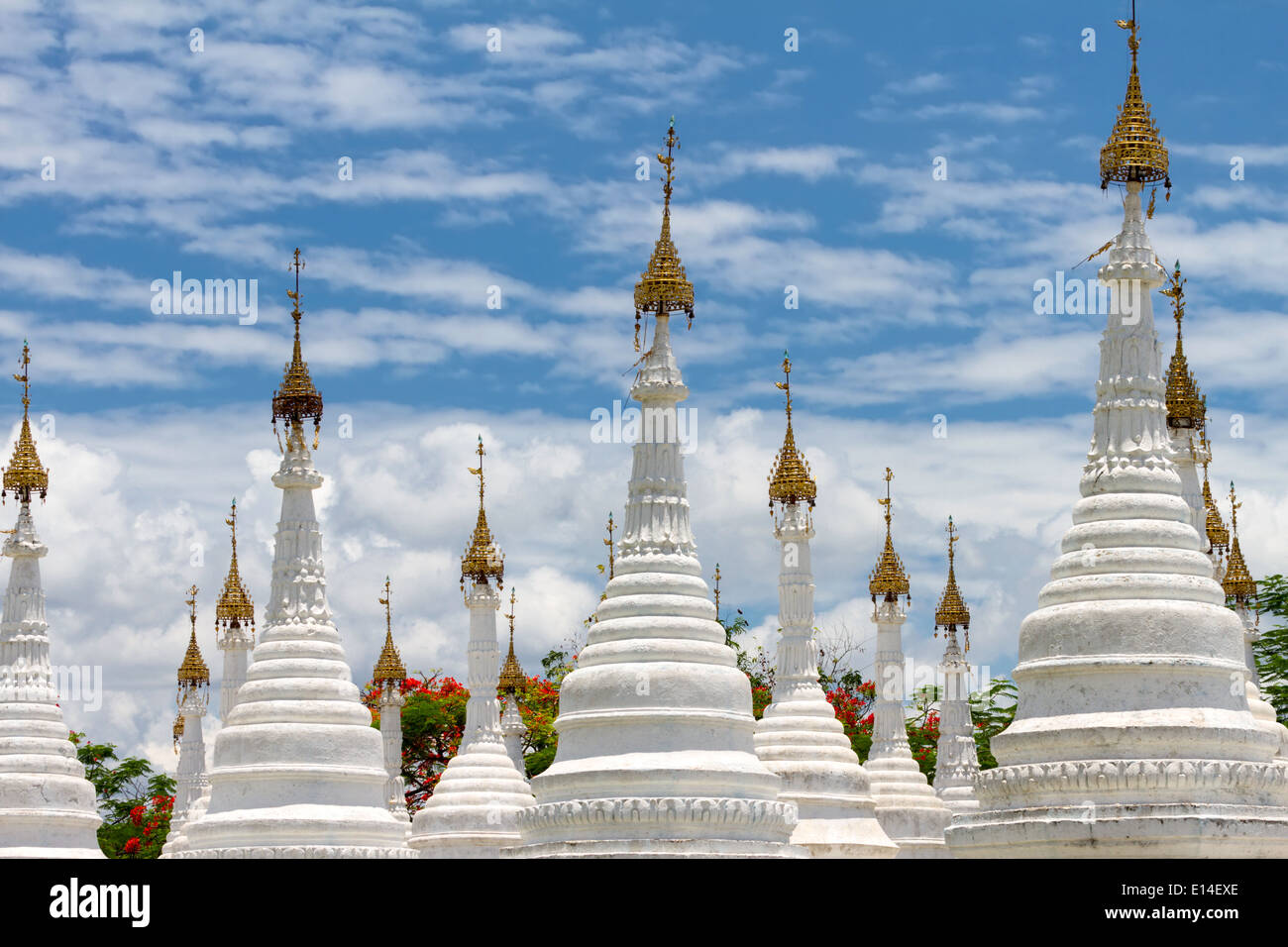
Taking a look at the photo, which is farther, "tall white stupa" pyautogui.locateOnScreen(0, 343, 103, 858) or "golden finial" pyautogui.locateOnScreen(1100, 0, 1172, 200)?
"tall white stupa" pyautogui.locateOnScreen(0, 343, 103, 858)

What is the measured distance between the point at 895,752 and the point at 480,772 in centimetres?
1088

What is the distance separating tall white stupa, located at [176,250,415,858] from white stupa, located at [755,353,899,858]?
901 centimetres

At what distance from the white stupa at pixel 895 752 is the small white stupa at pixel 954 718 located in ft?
7.52

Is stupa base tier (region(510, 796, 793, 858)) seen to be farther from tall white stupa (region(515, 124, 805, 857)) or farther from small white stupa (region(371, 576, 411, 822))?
small white stupa (region(371, 576, 411, 822))

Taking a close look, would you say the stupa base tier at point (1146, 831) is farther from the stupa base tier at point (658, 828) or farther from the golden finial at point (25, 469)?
the golden finial at point (25, 469)

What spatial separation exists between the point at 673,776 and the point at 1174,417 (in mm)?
16792

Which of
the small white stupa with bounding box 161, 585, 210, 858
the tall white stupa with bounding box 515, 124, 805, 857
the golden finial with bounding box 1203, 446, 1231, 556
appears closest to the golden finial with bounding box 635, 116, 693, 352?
the tall white stupa with bounding box 515, 124, 805, 857

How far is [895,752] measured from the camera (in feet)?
188

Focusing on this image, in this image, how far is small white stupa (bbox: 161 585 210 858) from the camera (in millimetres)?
67438

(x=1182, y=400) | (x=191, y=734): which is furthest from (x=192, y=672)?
(x=1182, y=400)

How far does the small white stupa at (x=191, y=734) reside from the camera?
6744cm

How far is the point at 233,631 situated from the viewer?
62875 mm

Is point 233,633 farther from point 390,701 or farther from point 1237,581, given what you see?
point 1237,581

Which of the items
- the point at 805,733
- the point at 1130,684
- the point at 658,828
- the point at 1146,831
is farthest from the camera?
the point at 805,733
